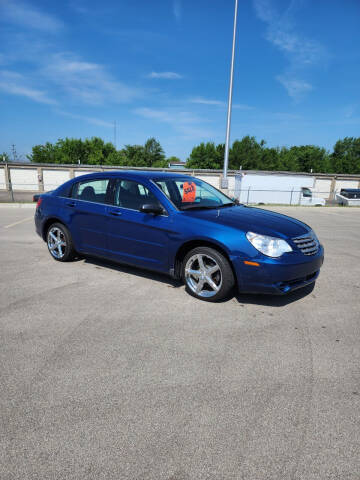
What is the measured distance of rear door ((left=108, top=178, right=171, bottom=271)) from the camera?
14.0 feet

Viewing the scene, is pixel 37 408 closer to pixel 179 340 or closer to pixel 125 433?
pixel 125 433

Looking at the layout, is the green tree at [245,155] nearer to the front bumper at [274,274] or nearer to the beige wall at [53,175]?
the beige wall at [53,175]

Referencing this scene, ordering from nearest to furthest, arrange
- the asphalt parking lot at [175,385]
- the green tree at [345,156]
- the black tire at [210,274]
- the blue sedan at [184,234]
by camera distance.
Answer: the asphalt parking lot at [175,385] < the blue sedan at [184,234] < the black tire at [210,274] < the green tree at [345,156]

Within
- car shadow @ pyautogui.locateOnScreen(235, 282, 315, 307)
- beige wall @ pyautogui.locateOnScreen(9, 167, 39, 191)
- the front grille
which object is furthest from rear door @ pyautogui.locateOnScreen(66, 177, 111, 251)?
beige wall @ pyautogui.locateOnScreen(9, 167, 39, 191)

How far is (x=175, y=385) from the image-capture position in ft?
7.98

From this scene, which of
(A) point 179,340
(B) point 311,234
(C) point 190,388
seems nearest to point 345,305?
(B) point 311,234

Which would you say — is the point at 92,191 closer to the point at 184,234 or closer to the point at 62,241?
the point at 62,241

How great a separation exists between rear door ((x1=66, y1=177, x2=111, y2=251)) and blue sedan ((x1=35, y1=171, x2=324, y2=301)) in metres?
0.02

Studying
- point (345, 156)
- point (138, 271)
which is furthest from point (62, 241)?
point (345, 156)

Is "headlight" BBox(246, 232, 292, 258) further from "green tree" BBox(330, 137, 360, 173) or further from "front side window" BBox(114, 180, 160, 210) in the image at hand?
"green tree" BBox(330, 137, 360, 173)

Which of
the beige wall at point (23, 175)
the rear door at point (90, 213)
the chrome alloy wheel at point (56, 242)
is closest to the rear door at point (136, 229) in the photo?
the rear door at point (90, 213)

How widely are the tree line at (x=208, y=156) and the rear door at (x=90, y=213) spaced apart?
67264 millimetres

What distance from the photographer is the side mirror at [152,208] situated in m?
4.19

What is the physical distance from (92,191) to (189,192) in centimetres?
159
